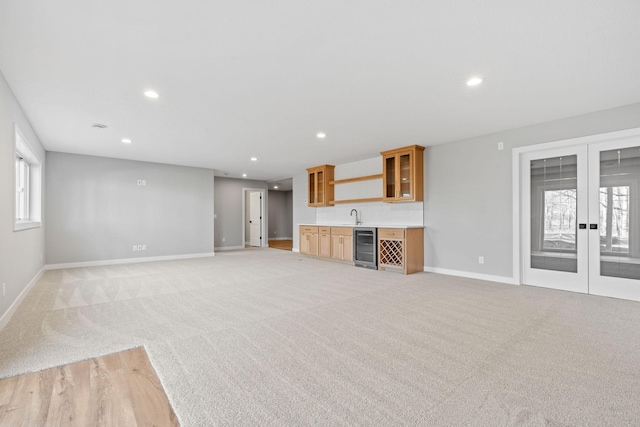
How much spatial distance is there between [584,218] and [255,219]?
938 centimetres

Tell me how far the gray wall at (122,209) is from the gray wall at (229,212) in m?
1.53

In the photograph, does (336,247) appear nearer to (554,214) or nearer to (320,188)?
(320,188)

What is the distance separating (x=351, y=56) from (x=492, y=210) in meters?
3.72

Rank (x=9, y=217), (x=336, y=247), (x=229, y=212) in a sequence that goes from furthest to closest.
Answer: (x=229, y=212)
(x=336, y=247)
(x=9, y=217)

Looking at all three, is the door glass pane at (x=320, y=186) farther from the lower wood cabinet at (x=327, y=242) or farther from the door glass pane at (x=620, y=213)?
the door glass pane at (x=620, y=213)

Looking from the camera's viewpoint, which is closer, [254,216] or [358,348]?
[358,348]

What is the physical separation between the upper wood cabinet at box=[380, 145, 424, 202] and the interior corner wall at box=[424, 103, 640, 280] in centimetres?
19

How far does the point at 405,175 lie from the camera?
6.04m

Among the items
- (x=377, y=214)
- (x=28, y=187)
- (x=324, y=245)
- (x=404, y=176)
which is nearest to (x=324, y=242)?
(x=324, y=245)

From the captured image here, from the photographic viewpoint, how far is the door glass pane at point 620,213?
3756 mm

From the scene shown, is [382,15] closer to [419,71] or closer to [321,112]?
[419,71]

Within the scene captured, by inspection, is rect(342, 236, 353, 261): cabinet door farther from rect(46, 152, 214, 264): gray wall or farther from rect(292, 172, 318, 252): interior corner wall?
rect(46, 152, 214, 264): gray wall

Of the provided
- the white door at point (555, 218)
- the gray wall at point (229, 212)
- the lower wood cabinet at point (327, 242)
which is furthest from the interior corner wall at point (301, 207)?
the white door at point (555, 218)

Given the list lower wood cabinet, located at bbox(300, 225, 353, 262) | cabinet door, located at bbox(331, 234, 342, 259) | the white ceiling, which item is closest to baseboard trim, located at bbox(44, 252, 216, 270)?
lower wood cabinet, located at bbox(300, 225, 353, 262)
